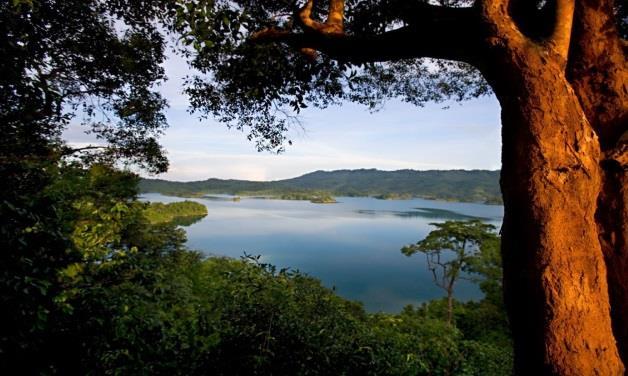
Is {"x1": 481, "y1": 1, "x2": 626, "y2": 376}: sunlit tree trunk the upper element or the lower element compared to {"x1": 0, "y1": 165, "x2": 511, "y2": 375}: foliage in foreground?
upper

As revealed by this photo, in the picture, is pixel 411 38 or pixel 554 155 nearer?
pixel 554 155

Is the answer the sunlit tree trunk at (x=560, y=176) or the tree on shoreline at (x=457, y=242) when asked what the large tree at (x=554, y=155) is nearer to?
the sunlit tree trunk at (x=560, y=176)

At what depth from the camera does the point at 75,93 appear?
7.27 m

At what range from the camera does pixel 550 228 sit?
1772 mm

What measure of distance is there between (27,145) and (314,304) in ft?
12.0

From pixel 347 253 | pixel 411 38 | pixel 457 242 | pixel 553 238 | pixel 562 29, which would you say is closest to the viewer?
pixel 553 238

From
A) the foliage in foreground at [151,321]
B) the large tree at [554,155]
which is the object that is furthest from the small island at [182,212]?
the large tree at [554,155]

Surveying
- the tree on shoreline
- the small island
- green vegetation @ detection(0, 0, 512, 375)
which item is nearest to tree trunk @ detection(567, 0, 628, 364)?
green vegetation @ detection(0, 0, 512, 375)

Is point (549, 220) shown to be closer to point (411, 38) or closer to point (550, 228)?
point (550, 228)

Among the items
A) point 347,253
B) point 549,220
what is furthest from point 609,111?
point 347,253

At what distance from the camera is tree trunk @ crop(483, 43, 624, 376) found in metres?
1.69

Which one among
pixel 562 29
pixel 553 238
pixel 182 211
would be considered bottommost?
pixel 182 211

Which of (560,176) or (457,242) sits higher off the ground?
(560,176)

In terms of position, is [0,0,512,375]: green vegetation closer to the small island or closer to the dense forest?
the dense forest
